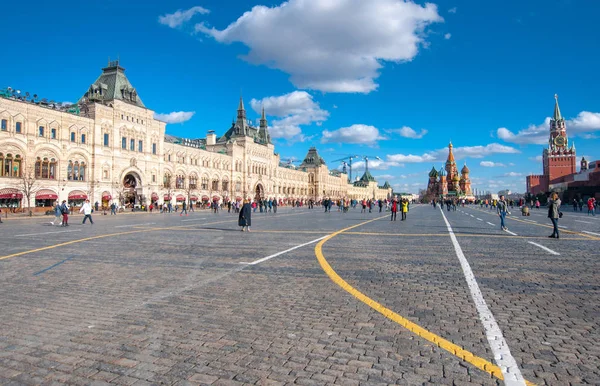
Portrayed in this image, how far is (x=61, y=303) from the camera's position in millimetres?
5980

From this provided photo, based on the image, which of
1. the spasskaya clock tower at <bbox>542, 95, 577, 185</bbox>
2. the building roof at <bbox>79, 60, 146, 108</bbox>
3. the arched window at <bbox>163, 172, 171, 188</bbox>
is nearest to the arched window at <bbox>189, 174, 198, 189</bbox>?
the arched window at <bbox>163, 172, 171, 188</bbox>

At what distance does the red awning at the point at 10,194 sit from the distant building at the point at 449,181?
155038 millimetres

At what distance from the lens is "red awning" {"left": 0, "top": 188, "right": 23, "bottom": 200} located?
44.4 m

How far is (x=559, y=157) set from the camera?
492ft

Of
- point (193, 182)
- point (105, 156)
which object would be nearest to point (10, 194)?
point (105, 156)

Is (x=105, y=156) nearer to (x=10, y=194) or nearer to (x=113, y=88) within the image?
(x=113, y=88)

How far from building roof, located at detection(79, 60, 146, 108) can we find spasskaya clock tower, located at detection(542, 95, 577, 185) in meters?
145

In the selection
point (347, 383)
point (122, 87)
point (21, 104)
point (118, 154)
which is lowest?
point (347, 383)

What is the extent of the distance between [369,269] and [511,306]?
3392mm

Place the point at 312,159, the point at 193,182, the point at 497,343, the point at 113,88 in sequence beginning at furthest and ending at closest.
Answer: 1. the point at 312,159
2. the point at 193,182
3. the point at 113,88
4. the point at 497,343

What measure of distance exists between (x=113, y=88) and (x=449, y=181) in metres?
152

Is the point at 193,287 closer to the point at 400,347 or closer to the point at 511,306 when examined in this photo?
the point at 400,347

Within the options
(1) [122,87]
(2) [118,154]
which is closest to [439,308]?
(2) [118,154]

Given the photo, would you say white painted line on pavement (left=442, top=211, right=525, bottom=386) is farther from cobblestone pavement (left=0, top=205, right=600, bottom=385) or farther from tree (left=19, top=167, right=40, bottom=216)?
tree (left=19, top=167, right=40, bottom=216)
